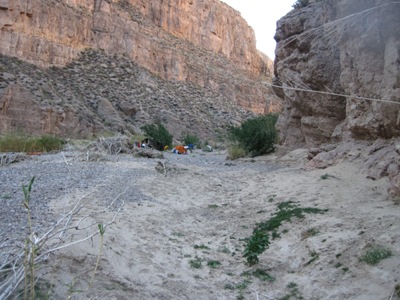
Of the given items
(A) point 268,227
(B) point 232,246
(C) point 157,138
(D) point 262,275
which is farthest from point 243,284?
(C) point 157,138

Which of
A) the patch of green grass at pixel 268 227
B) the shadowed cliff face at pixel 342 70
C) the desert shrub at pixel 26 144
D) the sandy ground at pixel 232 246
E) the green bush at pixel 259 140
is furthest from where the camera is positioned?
the green bush at pixel 259 140

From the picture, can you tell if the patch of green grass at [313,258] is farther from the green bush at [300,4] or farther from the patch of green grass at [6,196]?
the green bush at [300,4]

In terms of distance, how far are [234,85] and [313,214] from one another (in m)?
39.5

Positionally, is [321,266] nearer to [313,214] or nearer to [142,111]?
[313,214]

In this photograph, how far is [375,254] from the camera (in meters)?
3.50

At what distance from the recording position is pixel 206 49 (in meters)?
49.0

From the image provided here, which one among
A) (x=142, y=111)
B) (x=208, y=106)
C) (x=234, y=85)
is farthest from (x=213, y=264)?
(x=234, y=85)

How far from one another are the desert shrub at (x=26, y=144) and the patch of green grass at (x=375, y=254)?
12.0 meters

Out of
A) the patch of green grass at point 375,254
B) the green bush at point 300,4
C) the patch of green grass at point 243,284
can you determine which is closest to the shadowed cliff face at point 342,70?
the green bush at point 300,4

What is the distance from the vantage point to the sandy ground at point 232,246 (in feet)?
10.6

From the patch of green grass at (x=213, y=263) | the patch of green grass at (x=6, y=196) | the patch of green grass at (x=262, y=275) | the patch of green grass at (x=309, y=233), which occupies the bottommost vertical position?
the patch of green grass at (x=213, y=263)

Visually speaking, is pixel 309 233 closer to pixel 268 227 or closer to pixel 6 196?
pixel 268 227

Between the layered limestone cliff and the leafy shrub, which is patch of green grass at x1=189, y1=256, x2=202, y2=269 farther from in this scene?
the leafy shrub

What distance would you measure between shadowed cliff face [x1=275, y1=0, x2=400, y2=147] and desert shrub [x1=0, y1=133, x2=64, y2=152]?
8352mm
